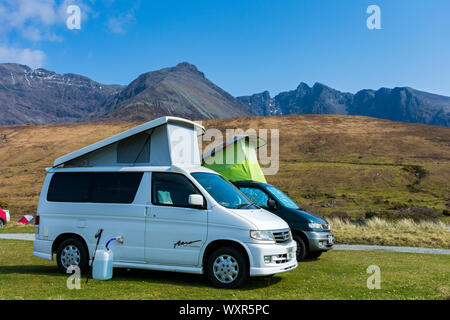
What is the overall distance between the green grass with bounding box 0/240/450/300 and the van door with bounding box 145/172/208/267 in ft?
1.68

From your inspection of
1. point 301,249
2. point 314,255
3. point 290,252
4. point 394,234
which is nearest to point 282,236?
point 290,252

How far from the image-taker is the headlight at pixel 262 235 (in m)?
7.44

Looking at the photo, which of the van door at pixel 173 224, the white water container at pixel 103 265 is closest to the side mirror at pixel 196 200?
the van door at pixel 173 224

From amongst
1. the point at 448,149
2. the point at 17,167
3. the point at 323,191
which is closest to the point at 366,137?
the point at 448,149

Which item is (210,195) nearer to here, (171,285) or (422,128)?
(171,285)

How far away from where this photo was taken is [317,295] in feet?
23.2

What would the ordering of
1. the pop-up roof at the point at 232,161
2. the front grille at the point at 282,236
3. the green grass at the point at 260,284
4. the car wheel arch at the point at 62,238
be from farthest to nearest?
the pop-up roof at the point at 232,161 → the car wheel arch at the point at 62,238 → the front grille at the point at 282,236 → the green grass at the point at 260,284

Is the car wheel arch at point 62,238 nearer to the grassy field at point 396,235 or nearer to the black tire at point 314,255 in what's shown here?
the black tire at point 314,255

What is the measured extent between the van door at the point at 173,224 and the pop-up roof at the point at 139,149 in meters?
0.97

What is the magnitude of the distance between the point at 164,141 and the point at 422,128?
267 ft

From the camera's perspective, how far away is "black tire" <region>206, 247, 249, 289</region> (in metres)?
7.41

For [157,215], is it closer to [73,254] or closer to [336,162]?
[73,254]

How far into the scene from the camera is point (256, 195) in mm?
11969

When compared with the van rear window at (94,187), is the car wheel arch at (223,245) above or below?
below
